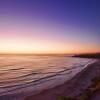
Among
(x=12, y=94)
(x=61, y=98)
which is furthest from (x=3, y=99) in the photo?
(x=61, y=98)

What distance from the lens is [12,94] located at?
47.8 ft

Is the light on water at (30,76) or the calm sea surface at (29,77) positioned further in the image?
the light on water at (30,76)

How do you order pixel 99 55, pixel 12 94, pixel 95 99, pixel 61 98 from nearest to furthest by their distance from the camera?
pixel 61 98 < pixel 95 99 < pixel 12 94 < pixel 99 55

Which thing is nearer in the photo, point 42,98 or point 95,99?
point 95,99

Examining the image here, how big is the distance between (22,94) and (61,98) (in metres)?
4.70

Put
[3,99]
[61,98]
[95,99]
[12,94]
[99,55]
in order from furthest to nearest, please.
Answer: [99,55]
[12,94]
[3,99]
[95,99]
[61,98]

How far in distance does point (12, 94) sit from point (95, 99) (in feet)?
20.4

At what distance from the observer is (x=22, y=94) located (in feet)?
48.4

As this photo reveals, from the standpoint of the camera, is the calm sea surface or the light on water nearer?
the calm sea surface

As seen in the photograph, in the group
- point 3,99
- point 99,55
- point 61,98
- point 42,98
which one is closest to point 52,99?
point 42,98

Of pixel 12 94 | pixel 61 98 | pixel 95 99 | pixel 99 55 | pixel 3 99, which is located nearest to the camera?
pixel 61 98

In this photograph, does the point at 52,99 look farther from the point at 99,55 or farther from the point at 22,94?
the point at 99,55

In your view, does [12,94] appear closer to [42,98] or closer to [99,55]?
[42,98]

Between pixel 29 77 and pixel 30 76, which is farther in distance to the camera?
pixel 30 76
